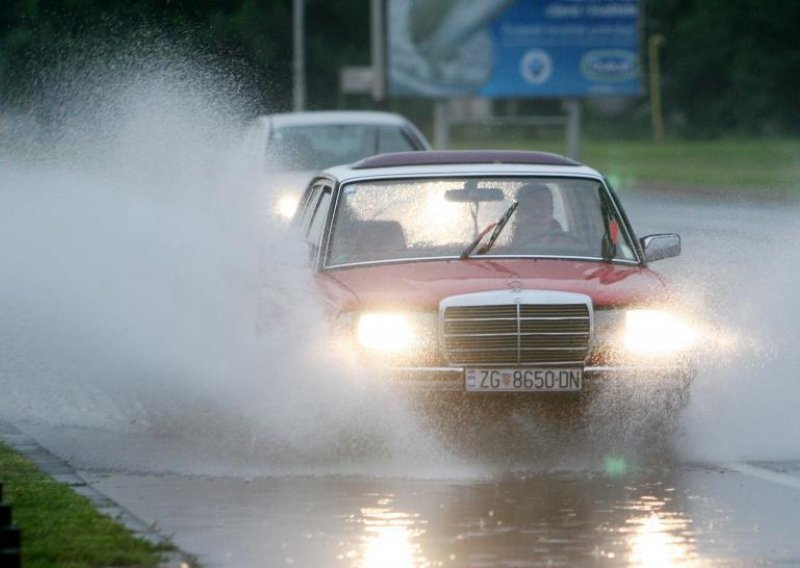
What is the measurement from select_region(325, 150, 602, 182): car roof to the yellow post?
67.2m

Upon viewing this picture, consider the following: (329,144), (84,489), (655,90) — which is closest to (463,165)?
(84,489)

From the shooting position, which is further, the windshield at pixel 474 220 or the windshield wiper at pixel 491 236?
the windshield at pixel 474 220

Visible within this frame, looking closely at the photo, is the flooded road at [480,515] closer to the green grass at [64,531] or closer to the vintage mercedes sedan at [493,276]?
the green grass at [64,531]

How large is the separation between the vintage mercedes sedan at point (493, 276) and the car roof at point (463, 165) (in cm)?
1

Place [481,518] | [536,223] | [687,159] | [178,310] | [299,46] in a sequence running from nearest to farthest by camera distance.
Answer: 1. [481,518]
2. [536,223]
3. [178,310]
4. [299,46]
5. [687,159]

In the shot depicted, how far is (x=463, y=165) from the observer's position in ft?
37.9

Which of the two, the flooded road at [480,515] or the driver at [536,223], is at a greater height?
the driver at [536,223]

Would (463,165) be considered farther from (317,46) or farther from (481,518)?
(317,46)

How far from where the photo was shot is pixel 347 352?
985cm

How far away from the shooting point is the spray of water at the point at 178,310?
9.95 m

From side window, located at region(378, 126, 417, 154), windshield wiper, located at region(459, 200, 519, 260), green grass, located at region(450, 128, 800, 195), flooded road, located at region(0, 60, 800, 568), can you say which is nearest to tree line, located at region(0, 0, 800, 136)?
side window, located at region(378, 126, 417, 154)

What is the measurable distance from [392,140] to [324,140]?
737 mm

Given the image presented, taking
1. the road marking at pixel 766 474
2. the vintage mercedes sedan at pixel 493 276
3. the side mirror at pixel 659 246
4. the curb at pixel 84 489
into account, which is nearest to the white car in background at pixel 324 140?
the vintage mercedes sedan at pixel 493 276

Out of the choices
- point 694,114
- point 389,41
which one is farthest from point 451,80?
point 694,114
